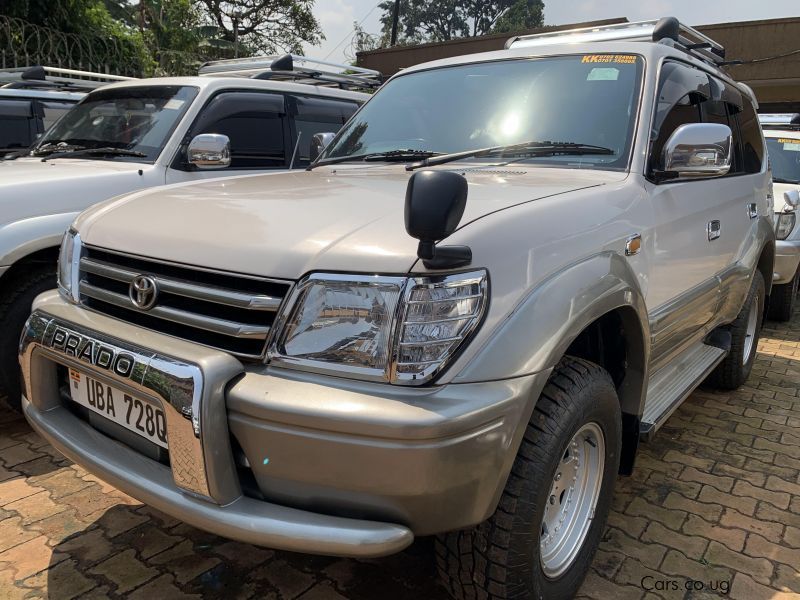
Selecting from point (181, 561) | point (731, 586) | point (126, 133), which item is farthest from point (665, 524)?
point (126, 133)

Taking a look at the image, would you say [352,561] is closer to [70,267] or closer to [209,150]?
[70,267]

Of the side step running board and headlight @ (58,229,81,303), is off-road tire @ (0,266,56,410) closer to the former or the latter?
headlight @ (58,229,81,303)

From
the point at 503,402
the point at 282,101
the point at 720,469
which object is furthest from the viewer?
the point at 282,101

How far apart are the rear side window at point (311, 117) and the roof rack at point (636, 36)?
188cm

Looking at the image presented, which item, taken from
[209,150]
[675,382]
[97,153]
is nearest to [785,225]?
[675,382]

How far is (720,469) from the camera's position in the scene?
328cm

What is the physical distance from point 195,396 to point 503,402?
76 cm

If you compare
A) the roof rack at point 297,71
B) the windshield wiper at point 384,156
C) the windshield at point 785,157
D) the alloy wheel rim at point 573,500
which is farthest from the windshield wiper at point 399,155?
the windshield at point 785,157

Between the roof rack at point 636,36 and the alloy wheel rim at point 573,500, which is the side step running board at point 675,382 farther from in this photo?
the roof rack at point 636,36

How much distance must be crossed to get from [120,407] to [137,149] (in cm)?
271

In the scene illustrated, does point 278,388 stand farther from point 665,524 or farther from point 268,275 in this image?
point 665,524

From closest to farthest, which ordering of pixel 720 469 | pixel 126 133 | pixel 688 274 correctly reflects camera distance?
pixel 688 274 → pixel 720 469 → pixel 126 133

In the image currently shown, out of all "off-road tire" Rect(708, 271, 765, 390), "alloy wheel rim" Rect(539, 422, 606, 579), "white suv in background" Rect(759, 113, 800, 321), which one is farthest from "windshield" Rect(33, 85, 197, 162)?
"white suv in background" Rect(759, 113, 800, 321)

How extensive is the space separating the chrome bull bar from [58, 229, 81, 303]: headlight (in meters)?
0.40
